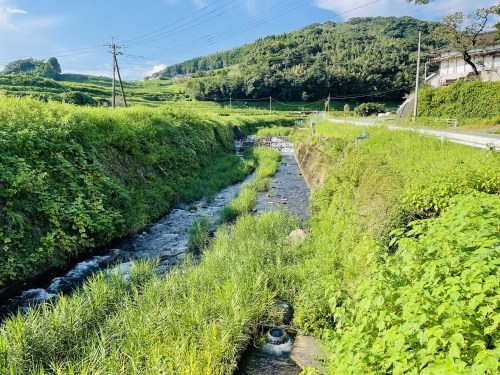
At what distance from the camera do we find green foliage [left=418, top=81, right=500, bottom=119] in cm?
2958

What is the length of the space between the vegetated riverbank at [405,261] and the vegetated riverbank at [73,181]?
21.3 ft

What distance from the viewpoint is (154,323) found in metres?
5.56

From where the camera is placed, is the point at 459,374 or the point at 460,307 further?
the point at 460,307

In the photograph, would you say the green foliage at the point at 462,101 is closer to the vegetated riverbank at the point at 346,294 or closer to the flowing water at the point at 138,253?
the vegetated riverbank at the point at 346,294

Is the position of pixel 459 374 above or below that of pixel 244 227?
above

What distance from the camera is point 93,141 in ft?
39.7

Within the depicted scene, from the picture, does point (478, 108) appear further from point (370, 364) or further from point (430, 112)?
point (370, 364)

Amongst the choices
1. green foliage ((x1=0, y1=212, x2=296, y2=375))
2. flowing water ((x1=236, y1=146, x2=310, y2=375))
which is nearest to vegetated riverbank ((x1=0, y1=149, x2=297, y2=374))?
green foliage ((x1=0, y1=212, x2=296, y2=375))

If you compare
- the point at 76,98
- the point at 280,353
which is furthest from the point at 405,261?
the point at 76,98

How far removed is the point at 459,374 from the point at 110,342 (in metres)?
4.91

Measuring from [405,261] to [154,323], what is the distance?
4263mm

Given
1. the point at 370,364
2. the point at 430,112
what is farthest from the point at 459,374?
the point at 430,112

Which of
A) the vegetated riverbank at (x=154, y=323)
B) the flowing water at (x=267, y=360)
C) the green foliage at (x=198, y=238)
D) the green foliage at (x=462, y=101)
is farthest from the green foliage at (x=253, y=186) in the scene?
the green foliage at (x=462, y=101)

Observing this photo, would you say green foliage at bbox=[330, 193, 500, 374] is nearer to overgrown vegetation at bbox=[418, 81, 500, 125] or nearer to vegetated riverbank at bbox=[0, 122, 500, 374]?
vegetated riverbank at bbox=[0, 122, 500, 374]
